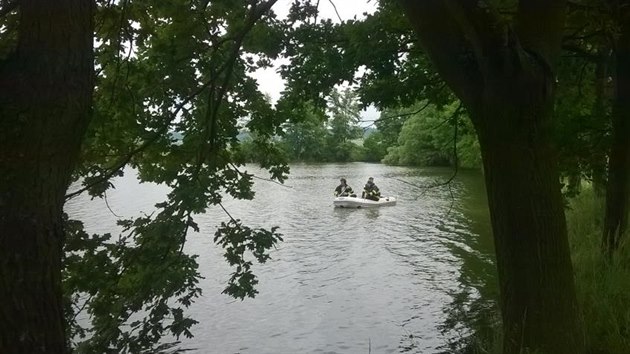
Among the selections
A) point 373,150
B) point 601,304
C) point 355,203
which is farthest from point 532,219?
point 373,150

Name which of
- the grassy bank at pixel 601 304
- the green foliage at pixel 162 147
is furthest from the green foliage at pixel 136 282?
the grassy bank at pixel 601 304

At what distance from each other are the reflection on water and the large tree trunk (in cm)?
352

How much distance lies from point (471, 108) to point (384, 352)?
19.0ft

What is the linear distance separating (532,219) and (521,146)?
1.76 feet

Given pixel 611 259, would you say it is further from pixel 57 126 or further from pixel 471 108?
pixel 57 126

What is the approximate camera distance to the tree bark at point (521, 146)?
159 inches

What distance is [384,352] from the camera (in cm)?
912

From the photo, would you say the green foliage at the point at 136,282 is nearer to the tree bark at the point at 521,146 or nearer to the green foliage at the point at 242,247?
the green foliage at the point at 242,247

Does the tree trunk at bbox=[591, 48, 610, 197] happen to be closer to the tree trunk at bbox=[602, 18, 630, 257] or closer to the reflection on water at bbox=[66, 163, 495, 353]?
the tree trunk at bbox=[602, 18, 630, 257]

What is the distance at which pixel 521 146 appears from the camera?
414cm

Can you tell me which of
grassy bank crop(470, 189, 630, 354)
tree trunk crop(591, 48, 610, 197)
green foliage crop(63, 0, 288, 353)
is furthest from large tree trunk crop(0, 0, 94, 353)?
tree trunk crop(591, 48, 610, 197)

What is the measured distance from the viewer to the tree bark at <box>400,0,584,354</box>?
13.2 ft

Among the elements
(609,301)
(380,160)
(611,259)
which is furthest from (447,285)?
(380,160)

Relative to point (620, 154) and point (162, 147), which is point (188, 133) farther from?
point (620, 154)
